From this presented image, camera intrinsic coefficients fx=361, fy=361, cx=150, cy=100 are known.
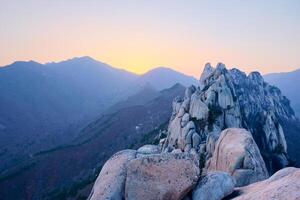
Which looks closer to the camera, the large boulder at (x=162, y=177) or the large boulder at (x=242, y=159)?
the large boulder at (x=162, y=177)

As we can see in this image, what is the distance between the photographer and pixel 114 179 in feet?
69.2

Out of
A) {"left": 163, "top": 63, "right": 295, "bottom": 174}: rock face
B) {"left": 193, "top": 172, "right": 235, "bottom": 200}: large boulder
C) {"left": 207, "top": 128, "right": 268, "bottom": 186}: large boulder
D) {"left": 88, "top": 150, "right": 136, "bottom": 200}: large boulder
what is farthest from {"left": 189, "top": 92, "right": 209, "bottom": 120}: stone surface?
{"left": 193, "top": 172, "right": 235, "bottom": 200}: large boulder

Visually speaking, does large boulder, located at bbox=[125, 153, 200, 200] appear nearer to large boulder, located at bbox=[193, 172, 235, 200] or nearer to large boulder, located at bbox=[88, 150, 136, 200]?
large boulder, located at bbox=[193, 172, 235, 200]

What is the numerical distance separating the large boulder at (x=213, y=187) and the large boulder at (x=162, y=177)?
484 millimetres

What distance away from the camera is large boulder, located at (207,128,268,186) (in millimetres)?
30312

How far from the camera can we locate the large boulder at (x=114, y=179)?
20.3m

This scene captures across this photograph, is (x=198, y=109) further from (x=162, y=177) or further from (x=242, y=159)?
(x=162, y=177)

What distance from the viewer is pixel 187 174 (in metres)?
19.7

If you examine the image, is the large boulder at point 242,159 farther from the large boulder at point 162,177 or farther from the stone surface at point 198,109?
the stone surface at point 198,109

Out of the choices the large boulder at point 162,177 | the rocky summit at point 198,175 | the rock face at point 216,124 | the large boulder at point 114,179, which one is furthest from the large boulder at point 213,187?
the rock face at point 216,124

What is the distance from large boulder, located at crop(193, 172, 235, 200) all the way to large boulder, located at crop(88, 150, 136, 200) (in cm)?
426

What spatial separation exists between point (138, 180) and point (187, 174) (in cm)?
273

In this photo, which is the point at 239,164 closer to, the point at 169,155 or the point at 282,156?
the point at 169,155

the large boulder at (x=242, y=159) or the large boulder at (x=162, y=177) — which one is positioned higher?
the large boulder at (x=162, y=177)
